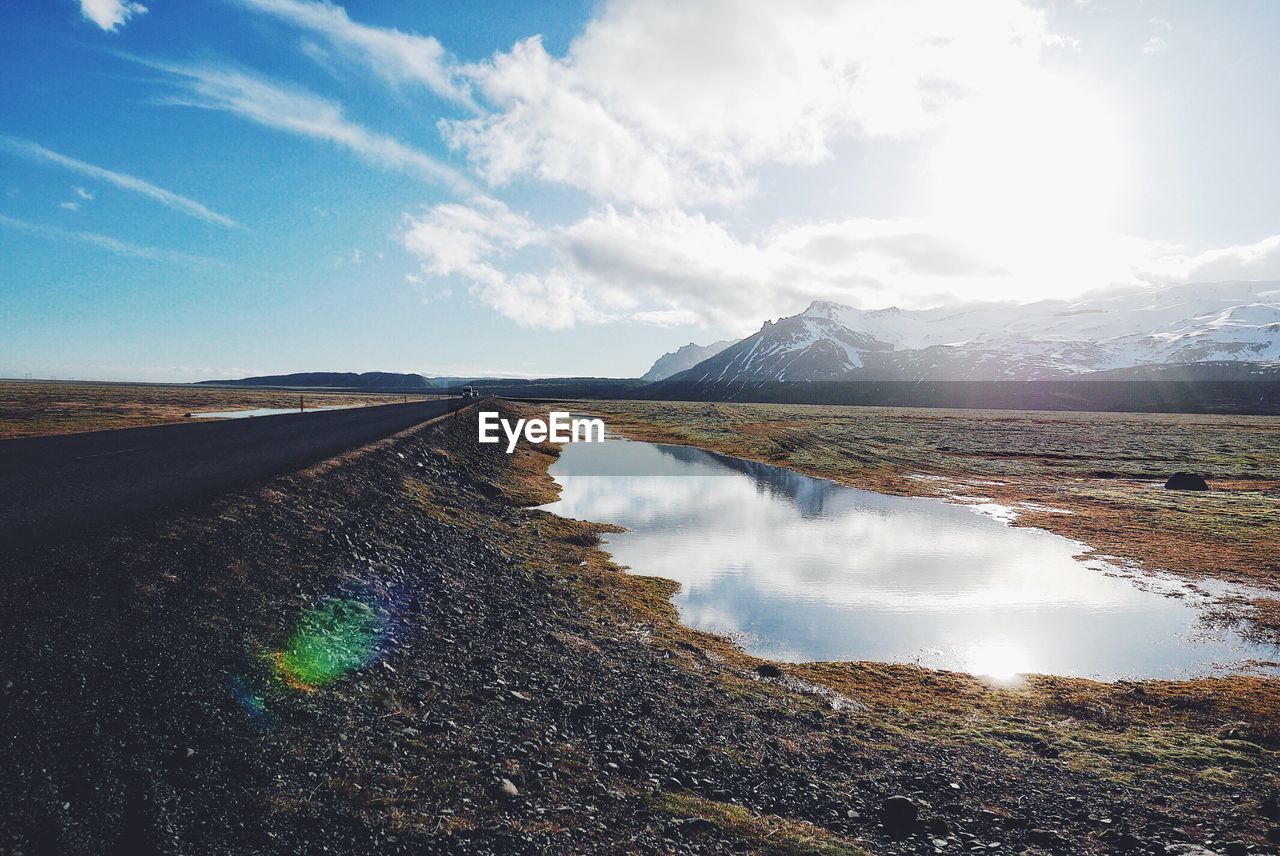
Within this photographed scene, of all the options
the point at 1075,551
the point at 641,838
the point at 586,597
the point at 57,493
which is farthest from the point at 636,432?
the point at 641,838

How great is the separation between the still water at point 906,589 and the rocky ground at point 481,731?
2.25m

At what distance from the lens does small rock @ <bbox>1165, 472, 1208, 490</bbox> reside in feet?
168

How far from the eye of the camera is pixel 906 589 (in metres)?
27.2

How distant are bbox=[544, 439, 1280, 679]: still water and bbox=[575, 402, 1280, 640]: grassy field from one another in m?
3.52

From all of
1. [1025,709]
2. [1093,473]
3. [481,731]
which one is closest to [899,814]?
[481,731]

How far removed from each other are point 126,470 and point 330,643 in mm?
14721

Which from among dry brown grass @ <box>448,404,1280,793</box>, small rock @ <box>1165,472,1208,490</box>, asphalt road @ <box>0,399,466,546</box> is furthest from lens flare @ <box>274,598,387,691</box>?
small rock @ <box>1165,472,1208,490</box>

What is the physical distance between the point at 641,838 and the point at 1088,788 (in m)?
9.40

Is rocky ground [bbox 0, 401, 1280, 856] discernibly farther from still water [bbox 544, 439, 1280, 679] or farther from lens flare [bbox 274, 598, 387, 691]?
still water [bbox 544, 439, 1280, 679]

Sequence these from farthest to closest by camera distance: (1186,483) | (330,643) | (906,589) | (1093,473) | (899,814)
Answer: (1093,473), (1186,483), (906,589), (330,643), (899,814)

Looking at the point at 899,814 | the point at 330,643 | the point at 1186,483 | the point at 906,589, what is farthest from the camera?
the point at 1186,483

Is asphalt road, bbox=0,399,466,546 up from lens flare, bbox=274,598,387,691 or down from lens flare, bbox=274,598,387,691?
up

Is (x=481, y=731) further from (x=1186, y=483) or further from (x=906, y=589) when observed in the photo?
(x=1186, y=483)

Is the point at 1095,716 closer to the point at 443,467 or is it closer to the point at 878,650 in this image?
the point at 878,650
